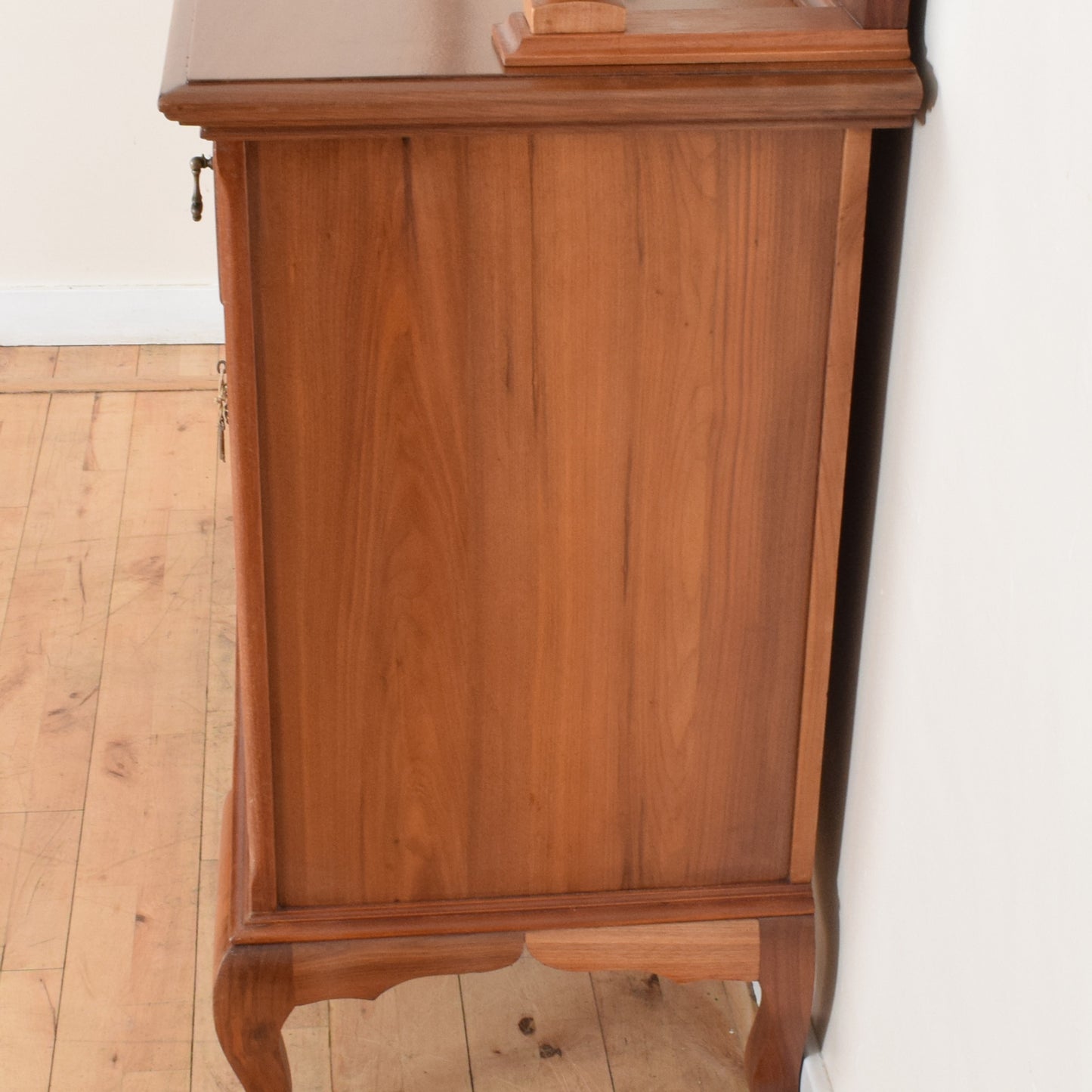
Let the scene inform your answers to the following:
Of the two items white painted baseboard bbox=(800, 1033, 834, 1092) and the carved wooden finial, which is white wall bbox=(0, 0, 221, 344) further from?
white painted baseboard bbox=(800, 1033, 834, 1092)

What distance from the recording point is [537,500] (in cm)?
126

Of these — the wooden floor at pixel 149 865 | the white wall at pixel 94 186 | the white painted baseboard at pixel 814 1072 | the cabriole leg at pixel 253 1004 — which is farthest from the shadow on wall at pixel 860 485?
the white wall at pixel 94 186

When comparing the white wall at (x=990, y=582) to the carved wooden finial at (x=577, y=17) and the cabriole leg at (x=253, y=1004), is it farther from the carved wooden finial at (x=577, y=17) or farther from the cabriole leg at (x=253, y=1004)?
the cabriole leg at (x=253, y=1004)

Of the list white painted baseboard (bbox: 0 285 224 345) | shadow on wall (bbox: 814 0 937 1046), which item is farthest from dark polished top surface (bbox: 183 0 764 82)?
white painted baseboard (bbox: 0 285 224 345)

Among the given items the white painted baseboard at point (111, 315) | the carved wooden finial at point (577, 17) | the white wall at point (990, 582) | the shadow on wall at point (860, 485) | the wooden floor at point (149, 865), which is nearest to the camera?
the white wall at point (990, 582)

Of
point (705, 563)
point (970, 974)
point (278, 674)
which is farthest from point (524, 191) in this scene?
point (970, 974)

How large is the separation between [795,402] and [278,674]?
53 centimetres

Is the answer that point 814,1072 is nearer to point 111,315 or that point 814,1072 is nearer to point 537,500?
point 537,500

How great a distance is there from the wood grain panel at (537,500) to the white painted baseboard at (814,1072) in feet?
0.82

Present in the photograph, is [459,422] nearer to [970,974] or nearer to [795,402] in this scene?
[795,402]

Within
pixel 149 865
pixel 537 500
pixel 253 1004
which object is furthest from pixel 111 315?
pixel 537 500

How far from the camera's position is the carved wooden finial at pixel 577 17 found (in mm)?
1060

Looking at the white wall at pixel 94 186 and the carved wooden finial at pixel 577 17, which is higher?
the carved wooden finial at pixel 577 17

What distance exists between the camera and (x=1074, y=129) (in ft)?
2.80
